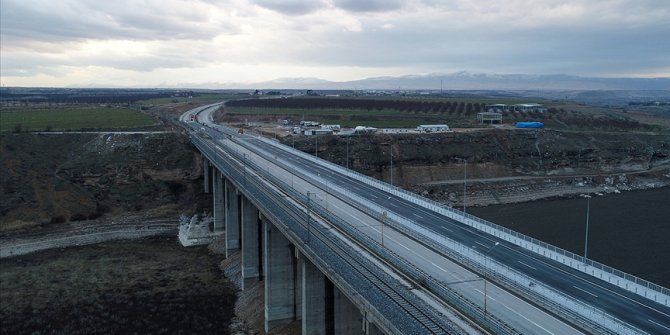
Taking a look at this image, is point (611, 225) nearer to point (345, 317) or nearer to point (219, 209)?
point (219, 209)

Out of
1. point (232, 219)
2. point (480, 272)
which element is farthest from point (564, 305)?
point (232, 219)

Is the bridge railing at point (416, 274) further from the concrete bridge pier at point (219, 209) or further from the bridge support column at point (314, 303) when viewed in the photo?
the concrete bridge pier at point (219, 209)

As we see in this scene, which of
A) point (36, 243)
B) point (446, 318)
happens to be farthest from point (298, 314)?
point (36, 243)

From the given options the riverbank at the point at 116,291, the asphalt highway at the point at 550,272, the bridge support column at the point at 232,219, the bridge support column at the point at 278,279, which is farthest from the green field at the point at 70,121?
the asphalt highway at the point at 550,272

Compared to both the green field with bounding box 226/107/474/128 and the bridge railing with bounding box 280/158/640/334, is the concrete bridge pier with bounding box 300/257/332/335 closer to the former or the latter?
the bridge railing with bounding box 280/158/640/334

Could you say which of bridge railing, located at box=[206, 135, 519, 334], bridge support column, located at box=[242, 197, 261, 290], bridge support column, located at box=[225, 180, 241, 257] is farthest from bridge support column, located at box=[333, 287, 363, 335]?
bridge support column, located at box=[225, 180, 241, 257]

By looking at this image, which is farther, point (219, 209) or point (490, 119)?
point (490, 119)
